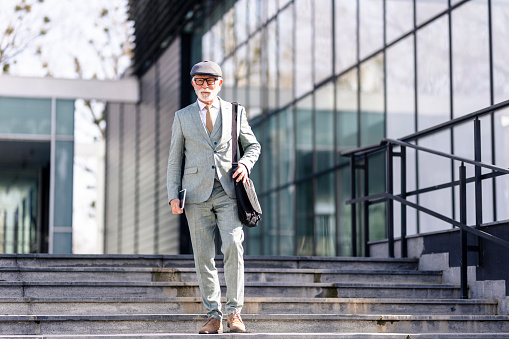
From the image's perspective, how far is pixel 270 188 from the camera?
18.1 m

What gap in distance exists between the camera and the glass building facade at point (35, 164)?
19.6 metres

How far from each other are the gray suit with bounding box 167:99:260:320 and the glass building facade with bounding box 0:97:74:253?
44.9 ft

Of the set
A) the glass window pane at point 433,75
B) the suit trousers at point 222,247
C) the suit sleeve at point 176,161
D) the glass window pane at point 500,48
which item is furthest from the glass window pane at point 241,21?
the suit trousers at point 222,247

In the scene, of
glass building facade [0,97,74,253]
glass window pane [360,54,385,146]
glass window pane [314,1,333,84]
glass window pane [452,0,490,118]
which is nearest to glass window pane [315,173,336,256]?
glass window pane [360,54,385,146]

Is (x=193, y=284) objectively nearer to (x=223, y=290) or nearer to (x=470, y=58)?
(x=223, y=290)

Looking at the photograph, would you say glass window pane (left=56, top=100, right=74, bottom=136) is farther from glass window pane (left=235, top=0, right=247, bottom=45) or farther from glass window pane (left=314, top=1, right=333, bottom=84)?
glass window pane (left=314, top=1, right=333, bottom=84)

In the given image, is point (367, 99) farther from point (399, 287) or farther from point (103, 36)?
point (103, 36)

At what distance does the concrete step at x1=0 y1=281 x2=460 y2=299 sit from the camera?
6.99 metres

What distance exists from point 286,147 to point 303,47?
195 cm

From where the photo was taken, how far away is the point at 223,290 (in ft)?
24.1

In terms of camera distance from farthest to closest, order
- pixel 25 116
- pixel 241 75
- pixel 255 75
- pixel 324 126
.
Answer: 1. pixel 25 116
2. pixel 241 75
3. pixel 255 75
4. pixel 324 126

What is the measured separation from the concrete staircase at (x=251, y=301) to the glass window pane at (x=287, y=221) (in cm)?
849

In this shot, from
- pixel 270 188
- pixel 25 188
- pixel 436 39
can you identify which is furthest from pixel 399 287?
pixel 25 188

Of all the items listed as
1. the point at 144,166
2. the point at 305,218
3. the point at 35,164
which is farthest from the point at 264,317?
the point at 144,166
